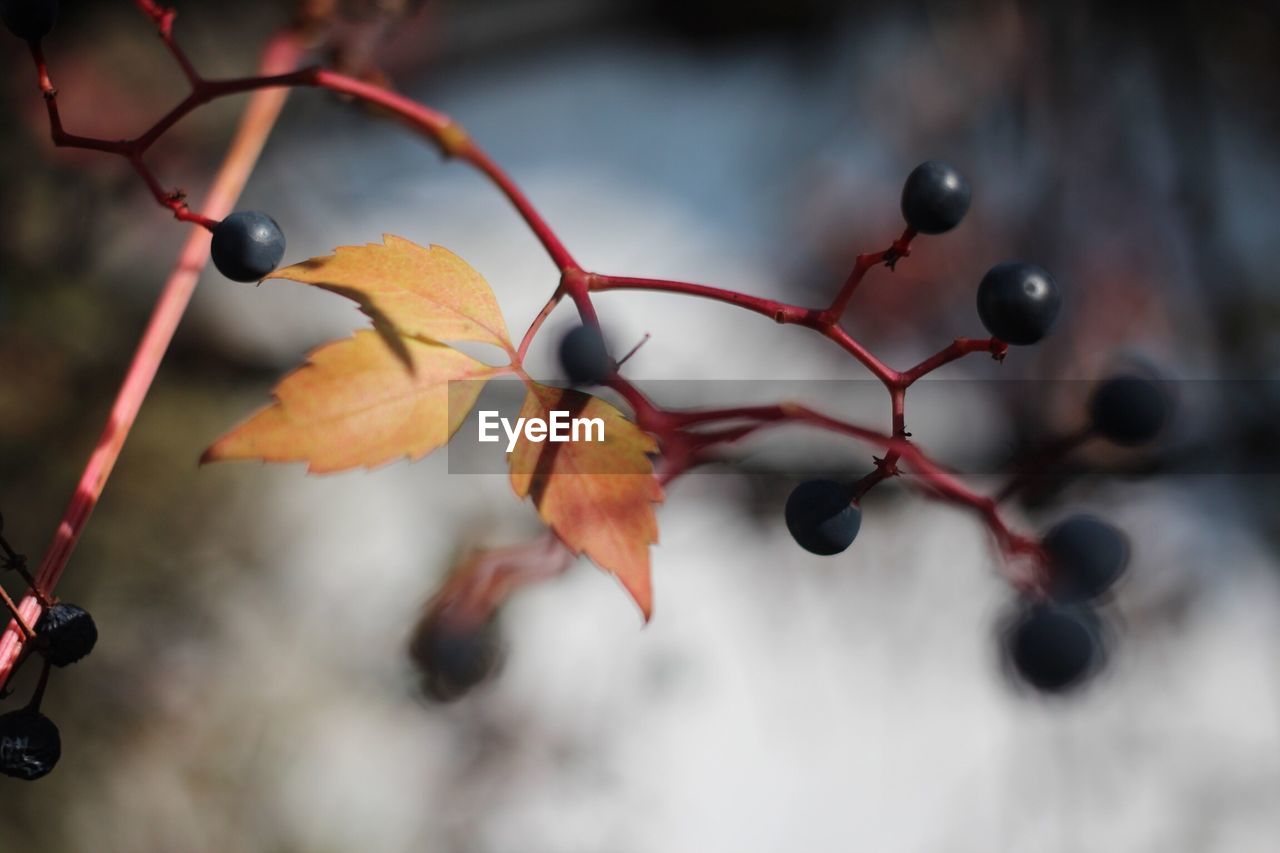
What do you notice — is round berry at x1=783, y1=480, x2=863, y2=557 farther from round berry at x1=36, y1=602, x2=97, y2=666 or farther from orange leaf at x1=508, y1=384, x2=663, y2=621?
round berry at x1=36, y1=602, x2=97, y2=666

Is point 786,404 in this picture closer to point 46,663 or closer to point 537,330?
point 537,330

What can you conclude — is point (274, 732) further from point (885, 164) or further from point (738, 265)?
point (885, 164)

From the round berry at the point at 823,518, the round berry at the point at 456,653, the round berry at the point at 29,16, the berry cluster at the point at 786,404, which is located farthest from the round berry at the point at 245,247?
the round berry at the point at 456,653

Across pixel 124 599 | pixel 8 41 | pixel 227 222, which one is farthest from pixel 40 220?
pixel 227 222

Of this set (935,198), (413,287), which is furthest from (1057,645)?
(413,287)

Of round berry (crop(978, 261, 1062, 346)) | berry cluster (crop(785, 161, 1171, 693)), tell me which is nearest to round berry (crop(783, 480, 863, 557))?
berry cluster (crop(785, 161, 1171, 693))

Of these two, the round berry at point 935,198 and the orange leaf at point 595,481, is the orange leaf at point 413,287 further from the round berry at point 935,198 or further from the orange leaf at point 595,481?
the round berry at point 935,198

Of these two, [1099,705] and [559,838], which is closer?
[1099,705]
